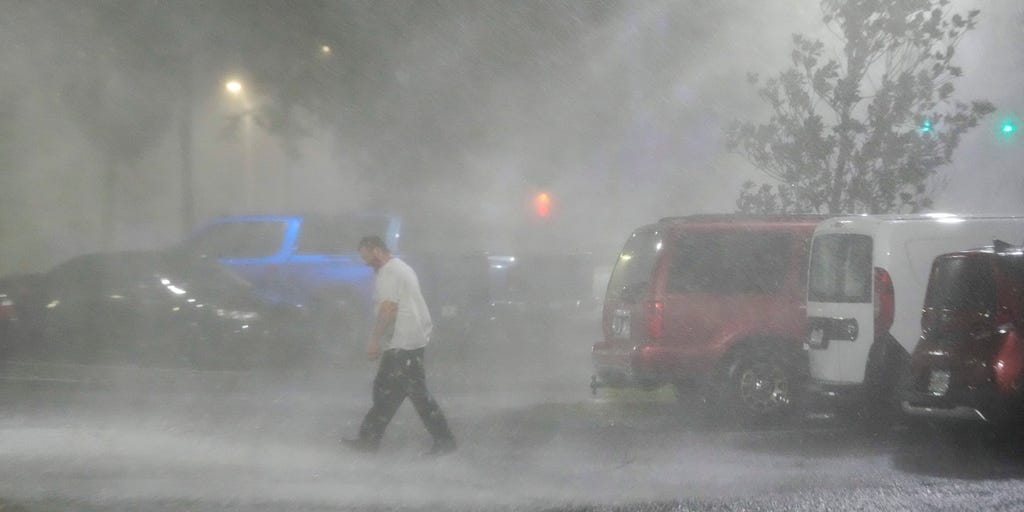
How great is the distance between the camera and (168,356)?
41.8 ft

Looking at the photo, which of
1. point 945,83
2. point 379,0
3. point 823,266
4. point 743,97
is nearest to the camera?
point 823,266

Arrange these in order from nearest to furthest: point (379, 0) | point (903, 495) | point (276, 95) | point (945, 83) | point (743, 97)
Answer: point (903, 495) < point (945, 83) < point (743, 97) < point (379, 0) < point (276, 95)

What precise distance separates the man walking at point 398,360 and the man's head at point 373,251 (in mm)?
90

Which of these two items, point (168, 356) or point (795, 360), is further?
point (168, 356)

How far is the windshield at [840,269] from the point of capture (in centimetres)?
850

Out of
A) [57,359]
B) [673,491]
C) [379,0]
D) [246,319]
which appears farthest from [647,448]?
[379,0]

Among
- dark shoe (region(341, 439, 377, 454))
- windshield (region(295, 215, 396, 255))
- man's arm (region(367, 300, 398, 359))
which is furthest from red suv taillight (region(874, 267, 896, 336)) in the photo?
windshield (region(295, 215, 396, 255))

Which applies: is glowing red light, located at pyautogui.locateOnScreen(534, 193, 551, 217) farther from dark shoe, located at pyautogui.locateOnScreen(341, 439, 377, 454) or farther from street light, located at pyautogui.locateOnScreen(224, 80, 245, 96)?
street light, located at pyautogui.locateOnScreen(224, 80, 245, 96)

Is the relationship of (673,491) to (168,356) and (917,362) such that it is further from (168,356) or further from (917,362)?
(168,356)

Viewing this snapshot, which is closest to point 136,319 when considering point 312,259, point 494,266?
point 312,259

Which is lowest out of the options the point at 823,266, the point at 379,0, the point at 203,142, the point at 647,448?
the point at 647,448

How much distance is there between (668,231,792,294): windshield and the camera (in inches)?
363

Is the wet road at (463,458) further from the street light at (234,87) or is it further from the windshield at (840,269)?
the street light at (234,87)

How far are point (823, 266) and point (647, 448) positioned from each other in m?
2.27
